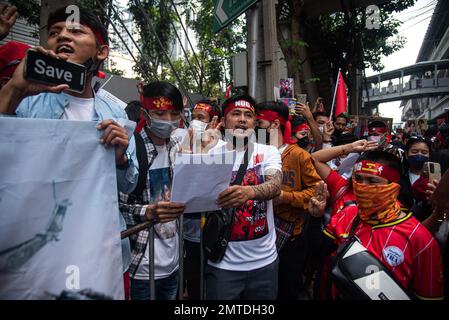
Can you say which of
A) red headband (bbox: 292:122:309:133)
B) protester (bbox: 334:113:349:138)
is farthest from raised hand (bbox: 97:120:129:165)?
protester (bbox: 334:113:349:138)

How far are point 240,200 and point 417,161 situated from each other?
268 centimetres

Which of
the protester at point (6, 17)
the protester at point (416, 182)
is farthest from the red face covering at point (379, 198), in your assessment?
the protester at point (6, 17)

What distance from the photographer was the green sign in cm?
358

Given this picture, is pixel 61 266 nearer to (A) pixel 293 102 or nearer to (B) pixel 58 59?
(B) pixel 58 59

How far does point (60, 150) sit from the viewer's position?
1.17 m

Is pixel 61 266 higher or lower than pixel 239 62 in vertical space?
lower

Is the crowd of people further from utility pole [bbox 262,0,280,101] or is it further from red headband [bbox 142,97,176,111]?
utility pole [bbox 262,0,280,101]

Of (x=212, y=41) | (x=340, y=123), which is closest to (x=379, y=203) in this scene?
(x=340, y=123)

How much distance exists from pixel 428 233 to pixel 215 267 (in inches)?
54.0

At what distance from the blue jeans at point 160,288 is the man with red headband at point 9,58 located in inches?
53.7

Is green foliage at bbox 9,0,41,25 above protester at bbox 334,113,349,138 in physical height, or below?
above

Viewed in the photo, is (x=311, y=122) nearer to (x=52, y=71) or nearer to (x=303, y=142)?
(x=303, y=142)

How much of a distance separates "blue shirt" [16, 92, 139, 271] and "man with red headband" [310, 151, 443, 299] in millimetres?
1372
